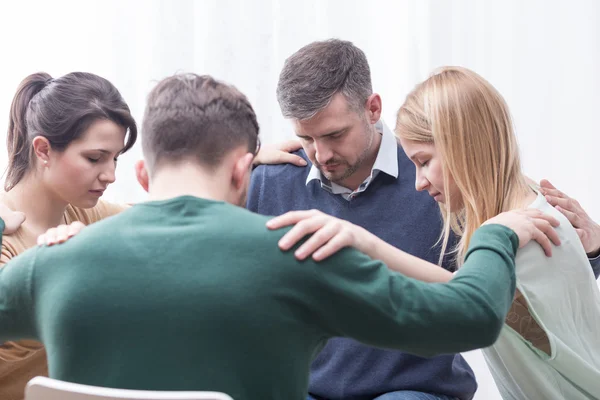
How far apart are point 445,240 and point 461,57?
134cm

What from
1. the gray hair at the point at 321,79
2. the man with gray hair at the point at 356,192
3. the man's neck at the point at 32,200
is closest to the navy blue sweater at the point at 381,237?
the man with gray hair at the point at 356,192

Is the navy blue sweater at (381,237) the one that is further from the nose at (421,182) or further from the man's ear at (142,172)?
the man's ear at (142,172)

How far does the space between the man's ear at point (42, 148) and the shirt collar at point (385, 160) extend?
64cm

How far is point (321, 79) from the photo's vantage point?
1896 mm

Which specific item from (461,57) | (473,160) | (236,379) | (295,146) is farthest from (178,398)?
(461,57)

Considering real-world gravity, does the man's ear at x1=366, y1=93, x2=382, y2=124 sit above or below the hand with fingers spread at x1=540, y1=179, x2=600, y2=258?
above

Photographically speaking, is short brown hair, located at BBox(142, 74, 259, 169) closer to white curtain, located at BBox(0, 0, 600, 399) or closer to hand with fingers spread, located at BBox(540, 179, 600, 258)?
hand with fingers spread, located at BBox(540, 179, 600, 258)

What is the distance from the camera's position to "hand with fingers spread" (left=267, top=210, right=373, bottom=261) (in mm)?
1031

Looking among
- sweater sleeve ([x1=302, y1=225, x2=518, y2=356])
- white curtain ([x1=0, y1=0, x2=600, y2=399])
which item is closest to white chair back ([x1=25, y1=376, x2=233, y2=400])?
sweater sleeve ([x1=302, y1=225, x2=518, y2=356])

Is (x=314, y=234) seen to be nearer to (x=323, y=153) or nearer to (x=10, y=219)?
(x=323, y=153)

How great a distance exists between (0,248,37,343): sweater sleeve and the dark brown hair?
2.41ft

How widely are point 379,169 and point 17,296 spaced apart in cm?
104

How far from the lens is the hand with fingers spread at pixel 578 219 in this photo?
1.75 m

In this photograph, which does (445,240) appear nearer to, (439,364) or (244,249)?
(439,364)
